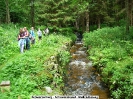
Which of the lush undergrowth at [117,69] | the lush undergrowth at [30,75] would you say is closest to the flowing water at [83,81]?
the lush undergrowth at [117,69]

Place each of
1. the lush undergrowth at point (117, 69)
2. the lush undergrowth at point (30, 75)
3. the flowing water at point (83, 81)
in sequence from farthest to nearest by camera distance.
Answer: the flowing water at point (83, 81)
the lush undergrowth at point (117, 69)
the lush undergrowth at point (30, 75)

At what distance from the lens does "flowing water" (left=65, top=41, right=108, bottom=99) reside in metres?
13.5

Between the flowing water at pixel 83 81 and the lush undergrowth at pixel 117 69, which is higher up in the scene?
the lush undergrowth at pixel 117 69

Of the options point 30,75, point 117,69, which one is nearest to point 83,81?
point 117,69

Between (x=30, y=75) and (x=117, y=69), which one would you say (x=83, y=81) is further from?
(x=30, y=75)

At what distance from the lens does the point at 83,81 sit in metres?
15.5

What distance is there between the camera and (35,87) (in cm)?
1071

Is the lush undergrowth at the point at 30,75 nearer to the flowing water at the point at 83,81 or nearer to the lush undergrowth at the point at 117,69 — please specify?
the flowing water at the point at 83,81

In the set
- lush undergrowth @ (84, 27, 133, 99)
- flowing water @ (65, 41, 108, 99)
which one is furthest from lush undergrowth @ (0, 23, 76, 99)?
lush undergrowth @ (84, 27, 133, 99)

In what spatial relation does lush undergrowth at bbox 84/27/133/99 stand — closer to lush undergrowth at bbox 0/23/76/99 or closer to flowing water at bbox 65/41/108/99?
flowing water at bbox 65/41/108/99

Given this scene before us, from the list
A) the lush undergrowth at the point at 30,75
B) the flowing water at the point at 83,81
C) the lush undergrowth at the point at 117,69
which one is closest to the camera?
the lush undergrowth at the point at 30,75

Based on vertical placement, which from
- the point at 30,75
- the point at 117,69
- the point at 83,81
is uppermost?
the point at 30,75

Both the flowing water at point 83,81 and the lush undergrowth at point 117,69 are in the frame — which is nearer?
the lush undergrowth at point 117,69

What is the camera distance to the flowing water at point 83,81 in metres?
13.5
